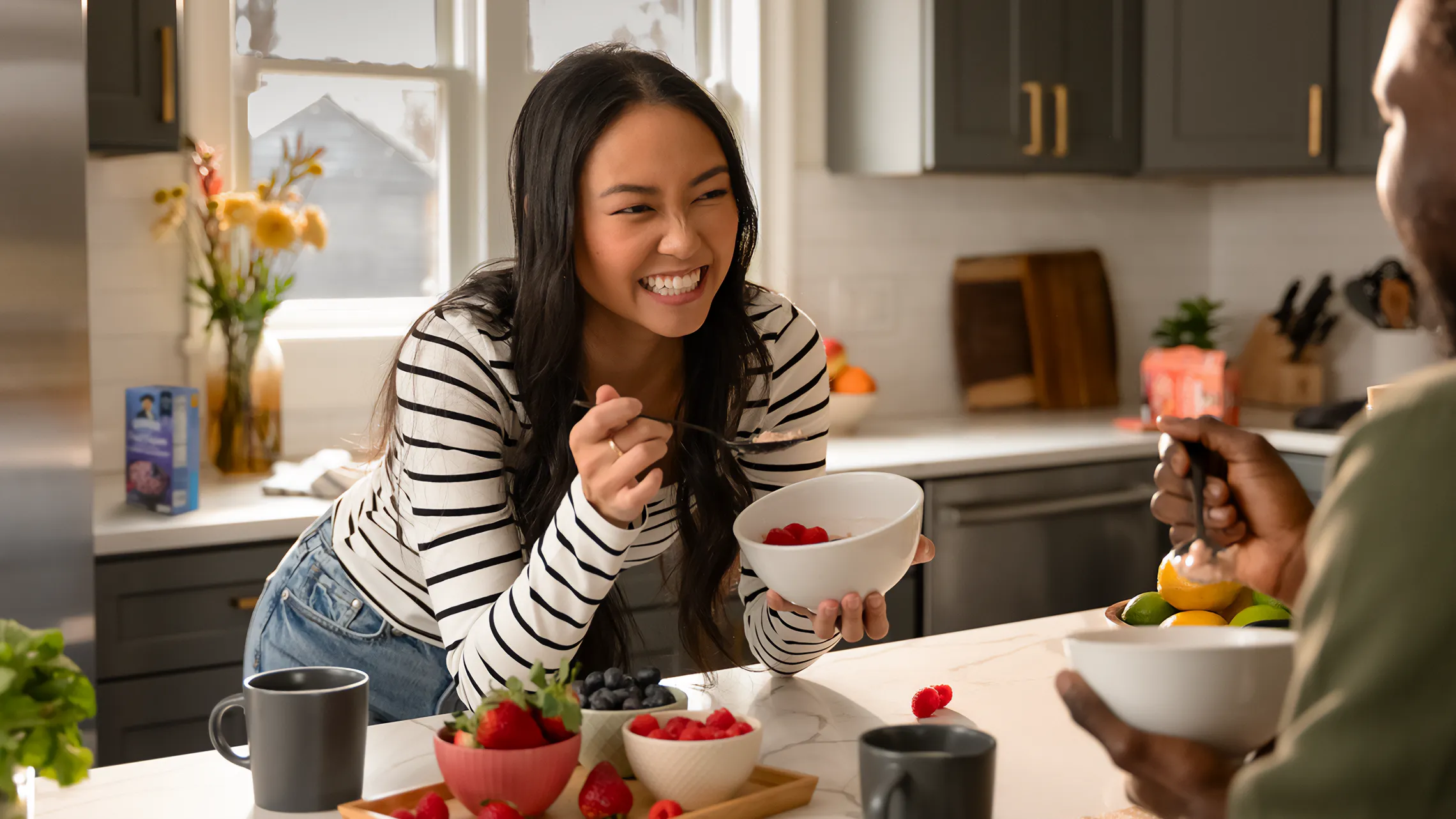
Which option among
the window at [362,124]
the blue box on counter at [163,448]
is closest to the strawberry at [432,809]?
the blue box on counter at [163,448]

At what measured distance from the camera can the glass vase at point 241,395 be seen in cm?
286

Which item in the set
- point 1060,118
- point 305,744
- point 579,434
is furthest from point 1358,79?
point 305,744

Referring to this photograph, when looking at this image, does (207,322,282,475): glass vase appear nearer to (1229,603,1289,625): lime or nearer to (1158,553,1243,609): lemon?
(1158,553,1243,609): lemon

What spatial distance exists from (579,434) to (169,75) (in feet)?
5.38

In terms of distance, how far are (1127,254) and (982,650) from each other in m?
2.91

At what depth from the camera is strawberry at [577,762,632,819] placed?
3.54 ft

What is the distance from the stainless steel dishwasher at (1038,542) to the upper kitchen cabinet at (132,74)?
5.78 ft

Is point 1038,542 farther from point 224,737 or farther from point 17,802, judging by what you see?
point 17,802

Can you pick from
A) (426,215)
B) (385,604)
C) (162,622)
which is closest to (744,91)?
(426,215)

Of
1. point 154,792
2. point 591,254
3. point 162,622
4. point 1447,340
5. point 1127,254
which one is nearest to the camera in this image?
point 1447,340

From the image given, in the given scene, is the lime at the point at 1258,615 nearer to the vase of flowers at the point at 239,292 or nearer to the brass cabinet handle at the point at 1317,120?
the vase of flowers at the point at 239,292

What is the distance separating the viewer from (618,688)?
47.8 inches

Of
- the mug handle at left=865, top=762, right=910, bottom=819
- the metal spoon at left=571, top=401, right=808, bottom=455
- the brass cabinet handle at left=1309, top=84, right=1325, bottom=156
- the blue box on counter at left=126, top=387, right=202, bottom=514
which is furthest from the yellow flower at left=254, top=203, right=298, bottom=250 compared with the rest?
the brass cabinet handle at left=1309, top=84, right=1325, bottom=156

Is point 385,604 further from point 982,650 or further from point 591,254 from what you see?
point 982,650
